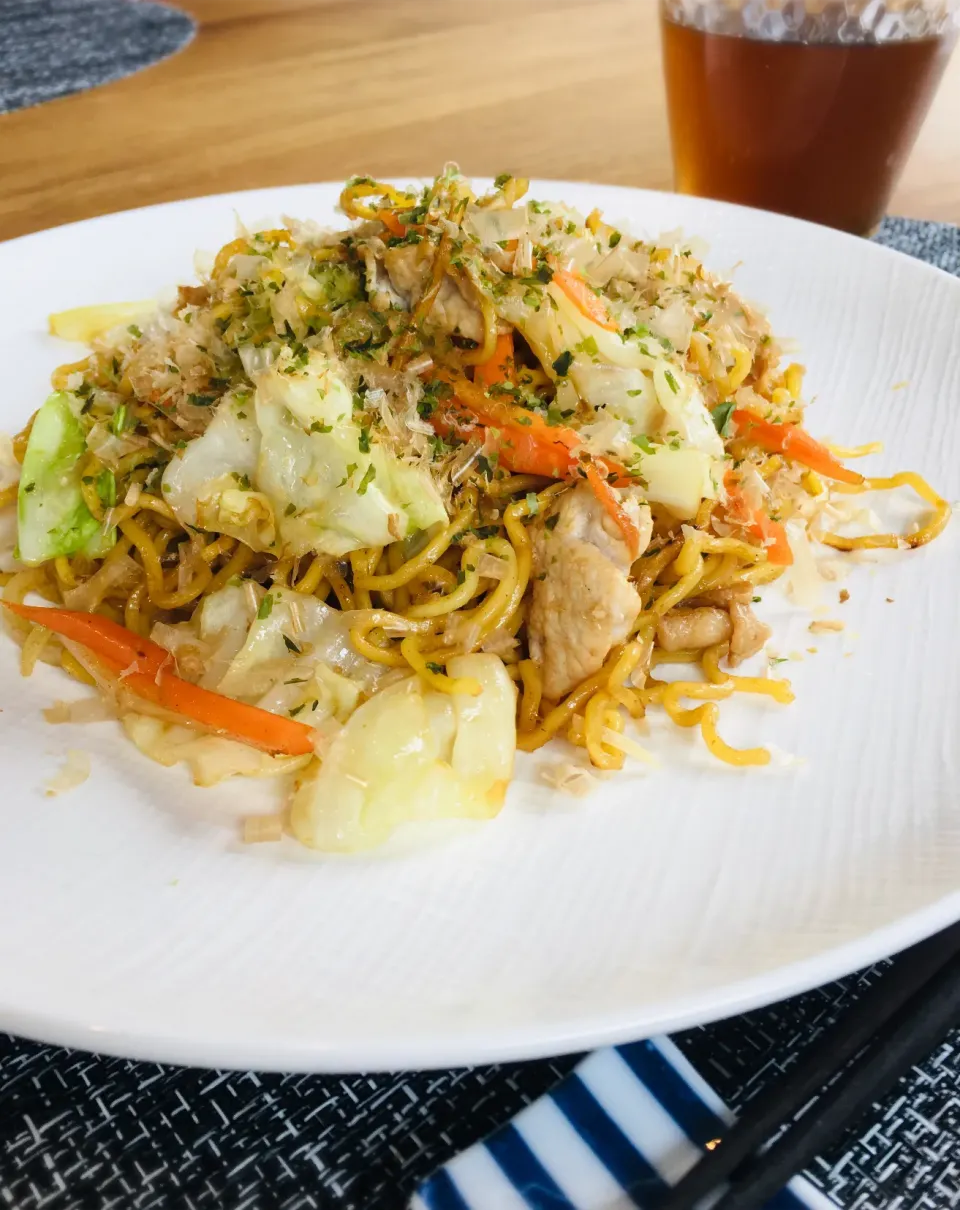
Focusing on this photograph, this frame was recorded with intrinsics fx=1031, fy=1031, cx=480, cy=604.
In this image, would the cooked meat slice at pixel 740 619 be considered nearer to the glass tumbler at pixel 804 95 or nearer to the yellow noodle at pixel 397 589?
the yellow noodle at pixel 397 589

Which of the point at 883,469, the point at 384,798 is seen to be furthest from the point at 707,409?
the point at 384,798

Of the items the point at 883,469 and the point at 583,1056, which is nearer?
the point at 583,1056

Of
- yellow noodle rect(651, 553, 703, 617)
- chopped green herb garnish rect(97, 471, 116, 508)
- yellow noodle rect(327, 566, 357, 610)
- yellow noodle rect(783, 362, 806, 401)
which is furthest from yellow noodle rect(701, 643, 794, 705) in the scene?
chopped green herb garnish rect(97, 471, 116, 508)

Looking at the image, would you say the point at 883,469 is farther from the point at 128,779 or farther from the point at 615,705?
the point at 128,779

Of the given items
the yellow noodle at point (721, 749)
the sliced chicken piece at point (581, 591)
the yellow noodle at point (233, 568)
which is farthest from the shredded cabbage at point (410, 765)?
the yellow noodle at point (233, 568)

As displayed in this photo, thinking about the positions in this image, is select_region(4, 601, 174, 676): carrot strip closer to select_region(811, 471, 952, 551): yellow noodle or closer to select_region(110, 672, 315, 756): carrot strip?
select_region(110, 672, 315, 756): carrot strip

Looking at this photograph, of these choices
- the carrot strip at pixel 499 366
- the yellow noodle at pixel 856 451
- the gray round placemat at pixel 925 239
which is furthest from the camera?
the gray round placemat at pixel 925 239
